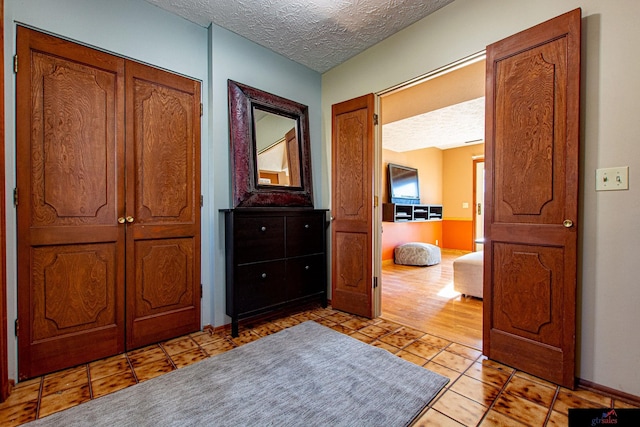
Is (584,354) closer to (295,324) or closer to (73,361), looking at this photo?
(295,324)

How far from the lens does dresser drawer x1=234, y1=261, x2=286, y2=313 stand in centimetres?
241

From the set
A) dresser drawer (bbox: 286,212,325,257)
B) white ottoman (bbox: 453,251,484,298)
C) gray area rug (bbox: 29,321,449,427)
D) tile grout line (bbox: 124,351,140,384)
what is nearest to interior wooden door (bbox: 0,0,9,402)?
gray area rug (bbox: 29,321,449,427)

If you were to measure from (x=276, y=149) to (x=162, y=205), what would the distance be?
1161 millimetres

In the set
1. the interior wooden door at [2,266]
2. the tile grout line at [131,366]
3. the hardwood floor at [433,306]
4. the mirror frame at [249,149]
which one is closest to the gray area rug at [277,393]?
the tile grout line at [131,366]

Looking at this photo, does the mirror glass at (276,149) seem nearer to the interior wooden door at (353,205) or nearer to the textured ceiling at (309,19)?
the interior wooden door at (353,205)

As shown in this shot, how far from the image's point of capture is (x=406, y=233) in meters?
6.22

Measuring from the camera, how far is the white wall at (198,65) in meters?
1.71

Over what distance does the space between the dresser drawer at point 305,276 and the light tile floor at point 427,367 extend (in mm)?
530

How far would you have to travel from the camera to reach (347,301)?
9.59 ft

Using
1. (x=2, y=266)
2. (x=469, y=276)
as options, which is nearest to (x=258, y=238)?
(x=2, y=266)

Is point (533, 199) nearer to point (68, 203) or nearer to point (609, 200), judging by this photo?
point (609, 200)

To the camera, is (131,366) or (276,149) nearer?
(131,366)

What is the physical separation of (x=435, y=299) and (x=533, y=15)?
272cm

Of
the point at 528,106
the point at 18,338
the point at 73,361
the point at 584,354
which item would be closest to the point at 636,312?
the point at 584,354
